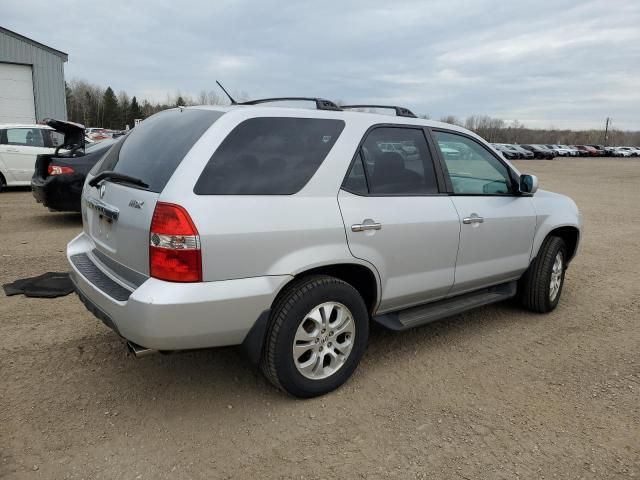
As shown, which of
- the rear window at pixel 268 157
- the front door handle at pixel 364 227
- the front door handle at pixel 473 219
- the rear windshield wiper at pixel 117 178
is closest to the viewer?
the rear window at pixel 268 157

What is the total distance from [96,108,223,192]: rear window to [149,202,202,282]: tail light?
205 millimetres

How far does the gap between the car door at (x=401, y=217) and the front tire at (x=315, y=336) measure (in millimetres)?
282

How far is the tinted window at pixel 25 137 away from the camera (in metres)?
11.5

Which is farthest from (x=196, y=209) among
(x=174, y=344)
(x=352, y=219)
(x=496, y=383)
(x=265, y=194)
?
(x=496, y=383)

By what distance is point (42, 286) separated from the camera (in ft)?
16.9

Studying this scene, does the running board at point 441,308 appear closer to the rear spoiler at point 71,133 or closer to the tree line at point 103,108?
the rear spoiler at point 71,133

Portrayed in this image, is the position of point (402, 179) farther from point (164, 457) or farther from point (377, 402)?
point (164, 457)

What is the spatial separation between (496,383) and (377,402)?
889 mm

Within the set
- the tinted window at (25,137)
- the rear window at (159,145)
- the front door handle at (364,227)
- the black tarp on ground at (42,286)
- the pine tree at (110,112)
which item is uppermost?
the pine tree at (110,112)

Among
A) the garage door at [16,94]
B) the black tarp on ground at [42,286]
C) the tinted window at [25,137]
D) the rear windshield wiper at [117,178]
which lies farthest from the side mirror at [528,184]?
the garage door at [16,94]

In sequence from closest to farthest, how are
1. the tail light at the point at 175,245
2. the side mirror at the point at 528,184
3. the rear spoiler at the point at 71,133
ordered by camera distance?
the tail light at the point at 175,245 → the side mirror at the point at 528,184 → the rear spoiler at the point at 71,133

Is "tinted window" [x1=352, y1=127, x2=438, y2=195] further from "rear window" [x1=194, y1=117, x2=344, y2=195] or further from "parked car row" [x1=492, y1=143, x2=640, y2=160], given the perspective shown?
"parked car row" [x1=492, y1=143, x2=640, y2=160]

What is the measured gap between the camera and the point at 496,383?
3518 mm

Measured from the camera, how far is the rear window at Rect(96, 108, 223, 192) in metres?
2.88
